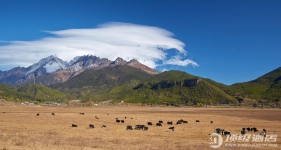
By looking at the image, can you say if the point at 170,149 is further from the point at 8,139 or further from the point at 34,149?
the point at 8,139

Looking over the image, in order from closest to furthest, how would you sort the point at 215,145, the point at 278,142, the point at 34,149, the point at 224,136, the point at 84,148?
the point at 34,149, the point at 84,148, the point at 215,145, the point at 278,142, the point at 224,136

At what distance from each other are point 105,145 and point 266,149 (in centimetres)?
1851

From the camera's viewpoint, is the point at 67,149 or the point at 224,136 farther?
the point at 224,136

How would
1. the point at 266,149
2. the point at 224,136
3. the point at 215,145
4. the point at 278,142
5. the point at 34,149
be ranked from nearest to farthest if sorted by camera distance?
1. the point at 34,149
2. the point at 266,149
3. the point at 215,145
4. the point at 278,142
5. the point at 224,136

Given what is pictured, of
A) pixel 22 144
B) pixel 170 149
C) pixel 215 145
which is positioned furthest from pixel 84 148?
pixel 215 145

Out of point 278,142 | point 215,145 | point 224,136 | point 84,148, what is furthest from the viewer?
point 224,136

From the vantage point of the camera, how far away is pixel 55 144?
29.5 meters

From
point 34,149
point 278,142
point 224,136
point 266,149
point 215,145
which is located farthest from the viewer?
point 224,136

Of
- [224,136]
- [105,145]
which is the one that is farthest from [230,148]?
[105,145]

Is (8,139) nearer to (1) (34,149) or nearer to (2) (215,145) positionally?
(1) (34,149)

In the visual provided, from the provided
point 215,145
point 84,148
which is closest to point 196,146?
point 215,145

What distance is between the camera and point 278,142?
3509 cm

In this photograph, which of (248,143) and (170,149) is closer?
(170,149)

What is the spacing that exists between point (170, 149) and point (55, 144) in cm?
1282
